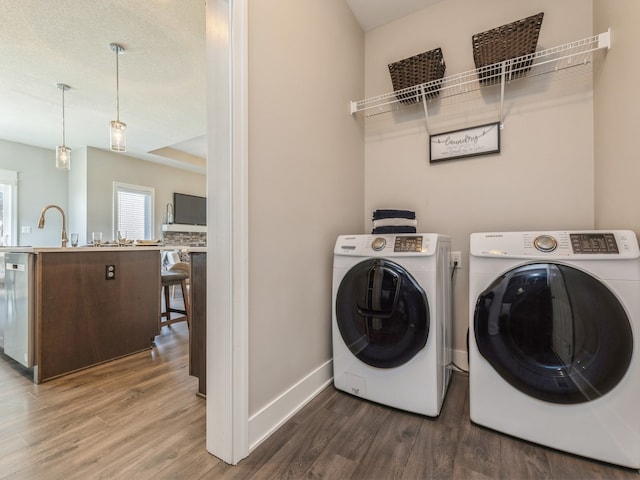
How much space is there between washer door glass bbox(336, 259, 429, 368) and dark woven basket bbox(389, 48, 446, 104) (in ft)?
3.95

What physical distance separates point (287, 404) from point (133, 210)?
5329 mm

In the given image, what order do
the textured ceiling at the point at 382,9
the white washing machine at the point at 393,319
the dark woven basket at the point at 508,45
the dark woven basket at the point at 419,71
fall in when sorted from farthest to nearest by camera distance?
the textured ceiling at the point at 382,9 < the dark woven basket at the point at 419,71 < the dark woven basket at the point at 508,45 < the white washing machine at the point at 393,319

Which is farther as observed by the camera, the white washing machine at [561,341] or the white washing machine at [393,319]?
the white washing machine at [393,319]

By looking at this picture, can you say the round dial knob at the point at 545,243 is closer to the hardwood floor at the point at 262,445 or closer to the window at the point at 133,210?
the hardwood floor at the point at 262,445

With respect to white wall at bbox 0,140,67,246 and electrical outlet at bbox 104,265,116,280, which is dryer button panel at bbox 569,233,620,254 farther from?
white wall at bbox 0,140,67,246

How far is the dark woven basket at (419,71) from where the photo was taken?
1.77 metres

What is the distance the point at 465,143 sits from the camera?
6.15 ft

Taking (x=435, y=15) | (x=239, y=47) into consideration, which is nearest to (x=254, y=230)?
(x=239, y=47)

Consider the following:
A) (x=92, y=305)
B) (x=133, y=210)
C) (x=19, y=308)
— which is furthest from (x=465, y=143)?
(x=133, y=210)

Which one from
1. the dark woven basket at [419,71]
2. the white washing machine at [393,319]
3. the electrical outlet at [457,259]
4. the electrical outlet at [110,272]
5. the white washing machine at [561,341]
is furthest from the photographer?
the electrical outlet at [110,272]

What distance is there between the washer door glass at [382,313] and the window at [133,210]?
515 cm

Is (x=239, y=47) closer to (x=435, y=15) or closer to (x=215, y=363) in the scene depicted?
(x=215, y=363)

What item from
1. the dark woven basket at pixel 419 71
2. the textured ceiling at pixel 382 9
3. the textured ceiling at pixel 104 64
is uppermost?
the textured ceiling at pixel 104 64

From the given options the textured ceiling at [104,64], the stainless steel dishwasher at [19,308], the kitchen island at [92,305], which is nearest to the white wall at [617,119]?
the textured ceiling at [104,64]
